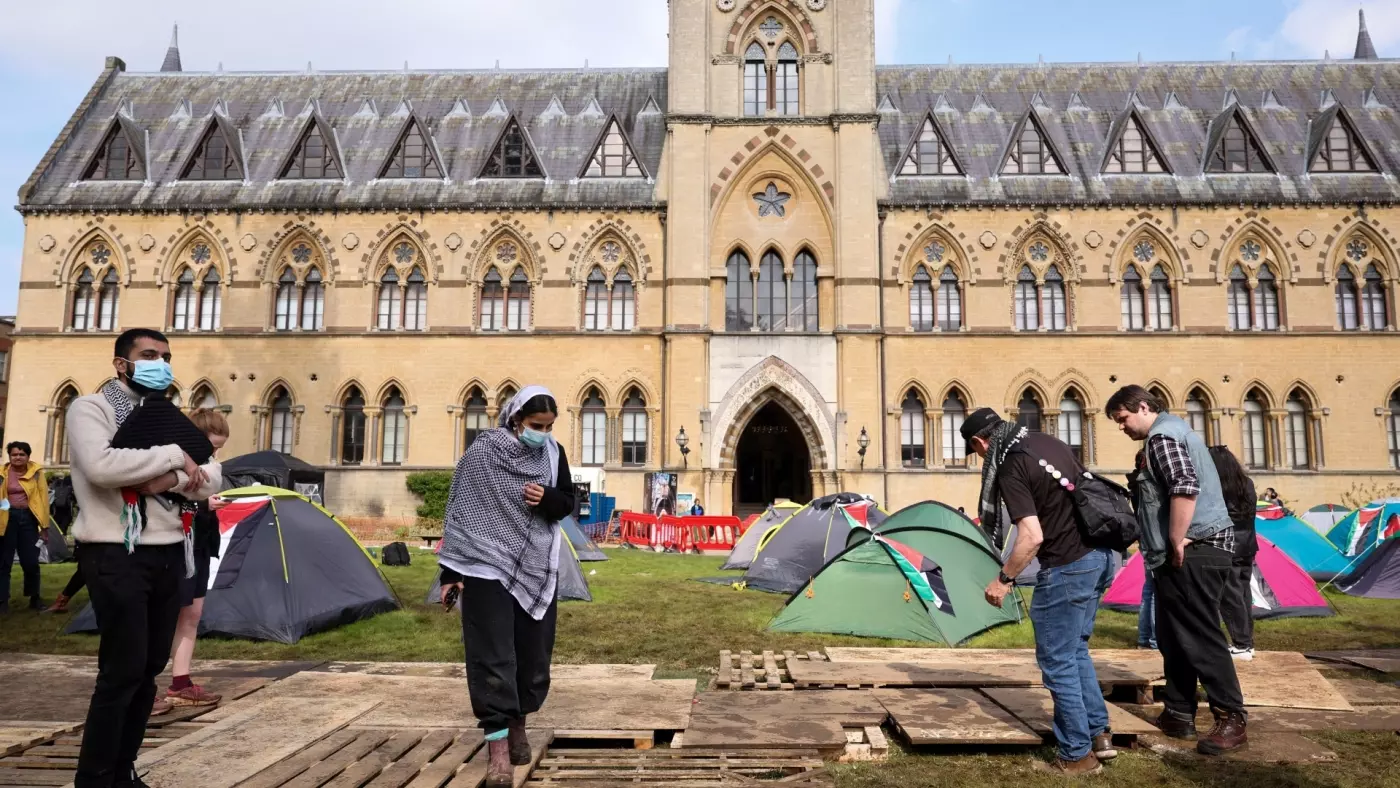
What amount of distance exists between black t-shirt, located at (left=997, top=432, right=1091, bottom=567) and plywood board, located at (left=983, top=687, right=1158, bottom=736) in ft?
4.04

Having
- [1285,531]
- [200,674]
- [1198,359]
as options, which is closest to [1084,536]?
[200,674]

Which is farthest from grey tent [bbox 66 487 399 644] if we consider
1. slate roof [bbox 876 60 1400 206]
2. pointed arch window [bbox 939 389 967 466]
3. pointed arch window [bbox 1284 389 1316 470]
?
pointed arch window [bbox 1284 389 1316 470]

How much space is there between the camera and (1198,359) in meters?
27.6

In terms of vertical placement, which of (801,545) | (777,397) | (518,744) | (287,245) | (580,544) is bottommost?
(518,744)

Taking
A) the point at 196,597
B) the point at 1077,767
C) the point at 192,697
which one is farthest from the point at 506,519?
the point at 1077,767

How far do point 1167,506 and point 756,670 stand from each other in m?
3.71

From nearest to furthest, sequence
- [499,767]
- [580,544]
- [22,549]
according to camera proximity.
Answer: [499,767] → [22,549] → [580,544]

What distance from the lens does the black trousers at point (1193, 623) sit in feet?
19.9

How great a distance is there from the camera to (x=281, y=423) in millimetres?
28953

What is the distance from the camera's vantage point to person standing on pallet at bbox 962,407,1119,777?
550cm

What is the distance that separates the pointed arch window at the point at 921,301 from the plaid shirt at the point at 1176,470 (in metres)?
22.2

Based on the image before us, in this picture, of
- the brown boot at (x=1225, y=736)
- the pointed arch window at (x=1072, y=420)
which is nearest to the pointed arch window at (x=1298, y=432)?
the pointed arch window at (x=1072, y=420)

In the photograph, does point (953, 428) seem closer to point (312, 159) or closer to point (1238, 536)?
point (1238, 536)

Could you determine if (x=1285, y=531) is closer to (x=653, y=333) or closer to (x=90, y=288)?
(x=653, y=333)
